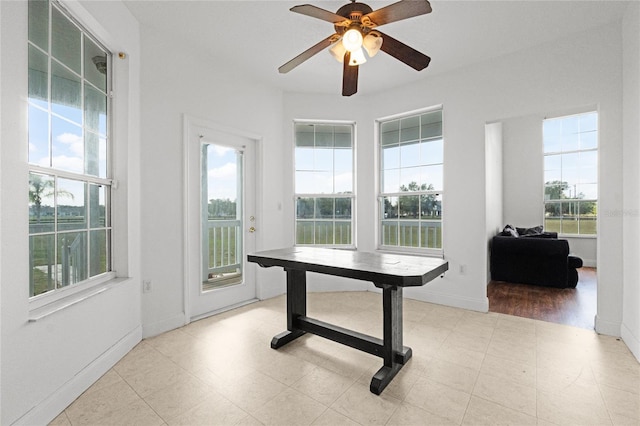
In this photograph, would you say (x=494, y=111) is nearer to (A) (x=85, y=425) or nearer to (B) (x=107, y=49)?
(B) (x=107, y=49)

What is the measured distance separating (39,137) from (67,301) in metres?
1.03

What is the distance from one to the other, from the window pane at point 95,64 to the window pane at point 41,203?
3.04 feet

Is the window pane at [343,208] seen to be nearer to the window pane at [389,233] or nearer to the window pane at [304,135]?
the window pane at [389,233]

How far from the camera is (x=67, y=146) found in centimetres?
206

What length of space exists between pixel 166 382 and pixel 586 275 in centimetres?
656

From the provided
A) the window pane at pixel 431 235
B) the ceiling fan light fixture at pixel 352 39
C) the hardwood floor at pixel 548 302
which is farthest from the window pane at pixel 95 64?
the hardwood floor at pixel 548 302

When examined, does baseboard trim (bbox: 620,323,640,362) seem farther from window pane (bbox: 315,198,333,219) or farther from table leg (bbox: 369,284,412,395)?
window pane (bbox: 315,198,333,219)

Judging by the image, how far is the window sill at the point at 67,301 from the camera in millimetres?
1696

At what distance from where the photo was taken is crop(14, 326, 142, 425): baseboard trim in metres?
1.64

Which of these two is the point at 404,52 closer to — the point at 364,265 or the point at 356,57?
the point at 356,57

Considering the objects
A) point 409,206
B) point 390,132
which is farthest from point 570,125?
point 409,206

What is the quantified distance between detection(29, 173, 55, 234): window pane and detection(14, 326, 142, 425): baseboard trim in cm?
96

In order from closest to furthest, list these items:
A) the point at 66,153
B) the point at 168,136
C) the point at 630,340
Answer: the point at 66,153, the point at 630,340, the point at 168,136

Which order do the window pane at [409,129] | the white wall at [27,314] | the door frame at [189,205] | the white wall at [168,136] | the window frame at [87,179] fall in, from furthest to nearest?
the window pane at [409,129]
the door frame at [189,205]
the white wall at [168,136]
the window frame at [87,179]
the white wall at [27,314]
